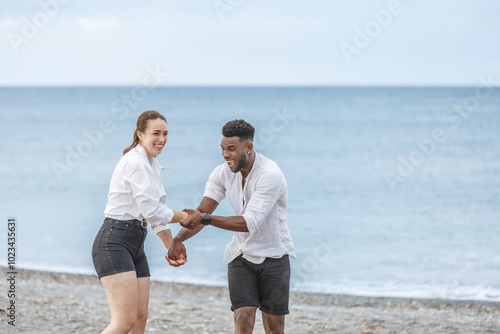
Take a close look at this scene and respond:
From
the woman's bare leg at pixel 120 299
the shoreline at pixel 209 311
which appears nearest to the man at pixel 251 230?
the woman's bare leg at pixel 120 299

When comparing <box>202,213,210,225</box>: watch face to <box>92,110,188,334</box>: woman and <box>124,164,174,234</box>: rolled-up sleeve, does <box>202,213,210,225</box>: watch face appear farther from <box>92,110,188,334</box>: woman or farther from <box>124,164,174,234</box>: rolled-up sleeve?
<box>124,164,174,234</box>: rolled-up sleeve

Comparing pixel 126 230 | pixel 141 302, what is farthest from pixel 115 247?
pixel 141 302

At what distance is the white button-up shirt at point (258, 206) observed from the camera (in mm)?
4801

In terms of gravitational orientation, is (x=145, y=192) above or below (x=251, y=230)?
above

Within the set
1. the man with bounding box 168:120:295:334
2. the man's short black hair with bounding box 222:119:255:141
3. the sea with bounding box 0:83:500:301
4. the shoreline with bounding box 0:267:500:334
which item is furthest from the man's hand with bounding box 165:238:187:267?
the shoreline with bounding box 0:267:500:334

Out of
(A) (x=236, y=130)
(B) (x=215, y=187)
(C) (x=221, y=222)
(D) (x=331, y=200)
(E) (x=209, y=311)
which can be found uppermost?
(D) (x=331, y=200)

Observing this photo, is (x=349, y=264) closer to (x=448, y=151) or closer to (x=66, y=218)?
(x=66, y=218)

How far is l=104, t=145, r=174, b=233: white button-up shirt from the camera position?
172 inches

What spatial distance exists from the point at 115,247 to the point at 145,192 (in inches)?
16.1

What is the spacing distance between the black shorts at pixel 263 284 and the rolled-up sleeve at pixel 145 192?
33.7 inches

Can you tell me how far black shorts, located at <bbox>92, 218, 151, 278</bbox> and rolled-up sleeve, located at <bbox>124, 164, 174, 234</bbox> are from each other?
148 millimetres

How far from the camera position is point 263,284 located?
196 inches

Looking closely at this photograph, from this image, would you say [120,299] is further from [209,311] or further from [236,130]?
[209,311]

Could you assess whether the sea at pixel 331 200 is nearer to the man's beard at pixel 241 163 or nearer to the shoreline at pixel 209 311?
the man's beard at pixel 241 163
